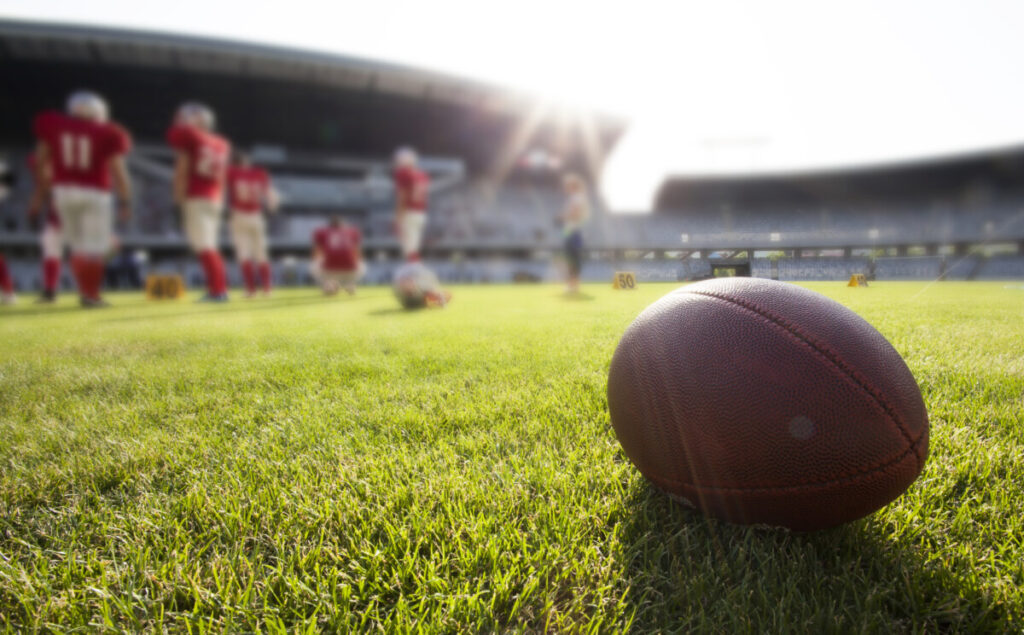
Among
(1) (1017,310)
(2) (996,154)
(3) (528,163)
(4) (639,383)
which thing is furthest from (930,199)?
(4) (639,383)

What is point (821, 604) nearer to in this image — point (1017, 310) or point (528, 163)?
point (1017, 310)

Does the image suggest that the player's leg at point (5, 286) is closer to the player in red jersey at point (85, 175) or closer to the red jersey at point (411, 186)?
the player in red jersey at point (85, 175)

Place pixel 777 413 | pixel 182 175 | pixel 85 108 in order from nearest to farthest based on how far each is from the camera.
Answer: pixel 777 413, pixel 85 108, pixel 182 175

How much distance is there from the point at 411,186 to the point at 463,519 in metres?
10.9

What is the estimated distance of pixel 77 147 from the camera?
6.59 metres

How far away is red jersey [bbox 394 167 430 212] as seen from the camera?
10.9 meters

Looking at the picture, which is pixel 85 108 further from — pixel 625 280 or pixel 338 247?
pixel 625 280

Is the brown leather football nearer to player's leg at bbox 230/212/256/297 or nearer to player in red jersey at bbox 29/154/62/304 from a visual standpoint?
player in red jersey at bbox 29/154/62/304

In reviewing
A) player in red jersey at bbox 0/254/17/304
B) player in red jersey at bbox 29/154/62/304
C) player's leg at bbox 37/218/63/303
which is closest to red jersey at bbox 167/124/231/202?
player in red jersey at bbox 29/154/62/304

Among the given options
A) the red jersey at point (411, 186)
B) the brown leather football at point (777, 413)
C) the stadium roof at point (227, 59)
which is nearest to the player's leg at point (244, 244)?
the red jersey at point (411, 186)

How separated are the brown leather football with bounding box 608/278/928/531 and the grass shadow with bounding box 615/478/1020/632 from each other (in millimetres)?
66

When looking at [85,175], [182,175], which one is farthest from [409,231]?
[85,175]

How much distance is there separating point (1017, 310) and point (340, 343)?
12.0 feet

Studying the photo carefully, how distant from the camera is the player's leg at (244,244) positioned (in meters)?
9.74
